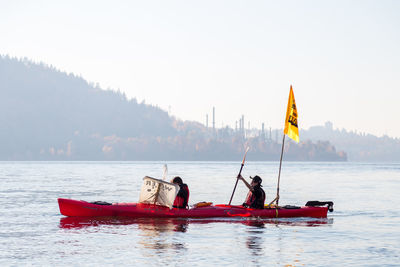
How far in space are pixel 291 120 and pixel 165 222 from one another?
669 centimetres

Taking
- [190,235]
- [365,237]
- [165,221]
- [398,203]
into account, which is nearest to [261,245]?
[190,235]

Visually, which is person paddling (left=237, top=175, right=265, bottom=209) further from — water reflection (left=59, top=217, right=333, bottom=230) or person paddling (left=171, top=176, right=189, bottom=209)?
person paddling (left=171, top=176, right=189, bottom=209)

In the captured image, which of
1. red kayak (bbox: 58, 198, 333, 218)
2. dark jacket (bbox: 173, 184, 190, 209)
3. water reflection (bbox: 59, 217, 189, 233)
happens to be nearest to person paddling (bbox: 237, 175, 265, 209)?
red kayak (bbox: 58, 198, 333, 218)

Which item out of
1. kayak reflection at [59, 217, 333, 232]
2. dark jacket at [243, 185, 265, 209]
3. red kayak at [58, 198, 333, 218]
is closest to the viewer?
kayak reflection at [59, 217, 333, 232]

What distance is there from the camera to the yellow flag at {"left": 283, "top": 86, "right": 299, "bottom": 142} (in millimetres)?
26766

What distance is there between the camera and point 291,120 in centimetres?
2697

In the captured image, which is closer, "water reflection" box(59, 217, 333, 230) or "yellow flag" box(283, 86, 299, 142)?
"water reflection" box(59, 217, 333, 230)

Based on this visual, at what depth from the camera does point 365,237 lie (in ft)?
72.9

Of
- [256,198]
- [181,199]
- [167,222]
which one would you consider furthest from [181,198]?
[256,198]

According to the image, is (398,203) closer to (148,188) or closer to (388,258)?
(148,188)

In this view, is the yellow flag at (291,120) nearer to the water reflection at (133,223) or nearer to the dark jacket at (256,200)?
the dark jacket at (256,200)

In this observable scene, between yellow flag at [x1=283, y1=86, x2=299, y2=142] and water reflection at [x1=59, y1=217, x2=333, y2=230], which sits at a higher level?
yellow flag at [x1=283, y1=86, x2=299, y2=142]

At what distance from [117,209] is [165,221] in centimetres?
190

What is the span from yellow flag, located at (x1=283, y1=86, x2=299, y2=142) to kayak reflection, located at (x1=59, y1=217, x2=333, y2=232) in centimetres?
348
